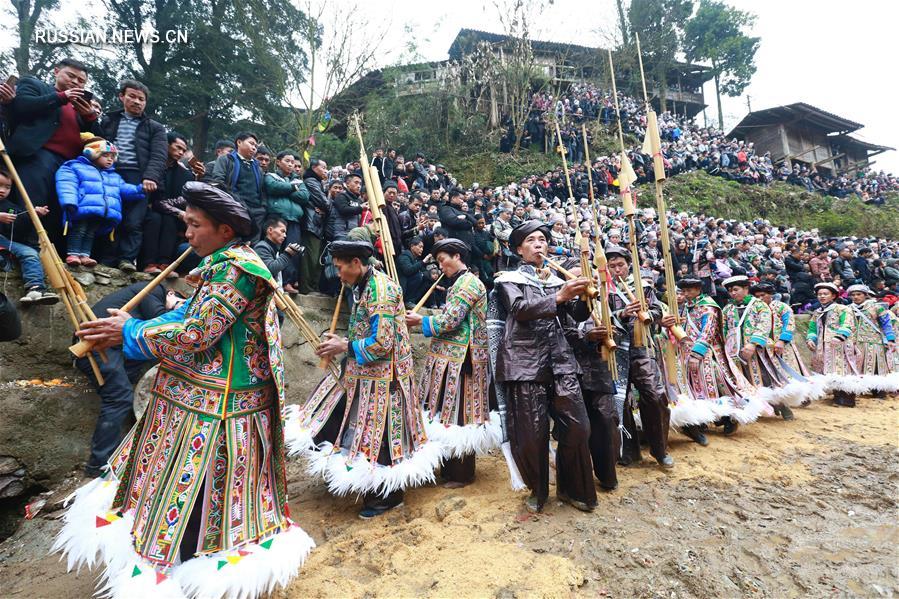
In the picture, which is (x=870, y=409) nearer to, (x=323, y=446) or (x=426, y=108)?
(x=323, y=446)

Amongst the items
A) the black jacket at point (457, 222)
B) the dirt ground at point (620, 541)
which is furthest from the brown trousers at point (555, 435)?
the black jacket at point (457, 222)

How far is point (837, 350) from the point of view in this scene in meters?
7.68

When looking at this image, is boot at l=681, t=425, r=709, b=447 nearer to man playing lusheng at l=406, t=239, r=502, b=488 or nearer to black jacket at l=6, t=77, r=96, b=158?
man playing lusheng at l=406, t=239, r=502, b=488

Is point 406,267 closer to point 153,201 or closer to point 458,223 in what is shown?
point 458,223

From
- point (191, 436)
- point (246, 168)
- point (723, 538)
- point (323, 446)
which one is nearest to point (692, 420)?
point (723, 538)

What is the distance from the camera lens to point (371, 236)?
5684 mm

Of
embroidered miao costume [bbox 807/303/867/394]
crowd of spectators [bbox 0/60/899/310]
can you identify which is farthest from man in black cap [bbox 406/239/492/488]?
embroidered miao costume [bbox 807/303/867/394]

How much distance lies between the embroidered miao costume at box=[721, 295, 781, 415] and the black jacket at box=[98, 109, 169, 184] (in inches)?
274

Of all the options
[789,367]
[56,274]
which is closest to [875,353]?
[789,367]

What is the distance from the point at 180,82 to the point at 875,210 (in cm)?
3427

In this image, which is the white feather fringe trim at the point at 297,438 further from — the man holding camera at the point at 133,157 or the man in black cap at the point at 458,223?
the man in black cap at the point at 458,223

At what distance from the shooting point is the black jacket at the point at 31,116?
3803mm

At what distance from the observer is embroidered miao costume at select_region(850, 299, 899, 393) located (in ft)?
24.6

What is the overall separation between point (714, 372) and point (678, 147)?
23.6 m
